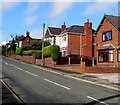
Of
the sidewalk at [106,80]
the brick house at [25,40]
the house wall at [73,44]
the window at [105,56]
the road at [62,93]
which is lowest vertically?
the sidewalk at [106,80]

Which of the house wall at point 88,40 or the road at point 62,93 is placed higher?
the house wall at point 88,40

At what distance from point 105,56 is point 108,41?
2717mm

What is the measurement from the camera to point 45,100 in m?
9.48

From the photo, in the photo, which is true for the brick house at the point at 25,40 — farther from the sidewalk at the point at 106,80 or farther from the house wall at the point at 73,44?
the sidewalk at the point at 106,80

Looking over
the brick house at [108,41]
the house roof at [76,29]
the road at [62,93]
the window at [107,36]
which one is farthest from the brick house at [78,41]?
the road at [62,93]

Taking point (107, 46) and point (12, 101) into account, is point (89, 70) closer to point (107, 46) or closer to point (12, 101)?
point (107, 46)

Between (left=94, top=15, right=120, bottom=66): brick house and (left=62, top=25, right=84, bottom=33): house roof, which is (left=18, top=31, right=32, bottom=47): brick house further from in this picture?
(left=94, top=15, right=120, bottom=66): brick house

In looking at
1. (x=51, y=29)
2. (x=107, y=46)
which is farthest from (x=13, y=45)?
(x=107, y=46)

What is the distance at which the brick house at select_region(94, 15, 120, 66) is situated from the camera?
30259 millimetres

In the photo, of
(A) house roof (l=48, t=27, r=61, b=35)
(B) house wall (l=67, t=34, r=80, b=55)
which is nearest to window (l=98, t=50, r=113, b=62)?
Result: (B) house wall (l=67, t=34, r=80, b=55)

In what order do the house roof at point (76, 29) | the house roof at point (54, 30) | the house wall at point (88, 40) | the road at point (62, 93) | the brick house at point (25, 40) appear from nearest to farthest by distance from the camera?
the road at point (62, 93), the house wall at point (88, 40), the house roof at point (76, 29), the house roof at point (54, 30), the brick house at point (25, 40)

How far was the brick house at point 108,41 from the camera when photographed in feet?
99.3

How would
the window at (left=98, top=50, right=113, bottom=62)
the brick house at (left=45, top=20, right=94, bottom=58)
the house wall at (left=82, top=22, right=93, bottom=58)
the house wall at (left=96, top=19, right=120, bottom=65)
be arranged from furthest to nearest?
the house wall at (left=82, top=22, right=93, bottom=58)
the brick house at (left=45, top=20, right=94, bottom=58)
the window at (left=98, top=50, right=113, bottom=62)
the house wall at (left=96, top=19, right=120, bottom=65)

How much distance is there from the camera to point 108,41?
32.2 metres
